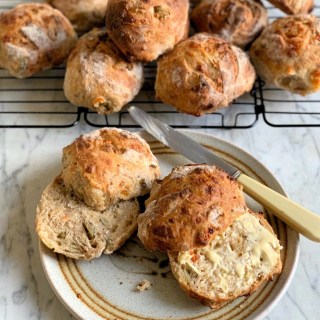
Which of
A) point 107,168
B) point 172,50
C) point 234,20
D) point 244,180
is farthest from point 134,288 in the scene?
point 234,20

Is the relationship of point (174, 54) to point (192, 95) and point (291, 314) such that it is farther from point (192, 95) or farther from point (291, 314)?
point (291, 314)

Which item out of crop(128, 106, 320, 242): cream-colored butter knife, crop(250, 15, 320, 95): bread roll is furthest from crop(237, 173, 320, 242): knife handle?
crop(250, 15, 320, 95): bread roll

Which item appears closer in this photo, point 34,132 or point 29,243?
point 29,243

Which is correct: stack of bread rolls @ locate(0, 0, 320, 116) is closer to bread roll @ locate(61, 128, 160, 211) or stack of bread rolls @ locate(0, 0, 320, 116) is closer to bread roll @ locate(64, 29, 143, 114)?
bread roll @ locate(64, 29, 143, 114)

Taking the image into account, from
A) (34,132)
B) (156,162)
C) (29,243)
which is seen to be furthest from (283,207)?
(34,132)

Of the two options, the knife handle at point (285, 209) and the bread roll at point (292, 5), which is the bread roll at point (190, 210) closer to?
the knife handle at point (285, 209)
